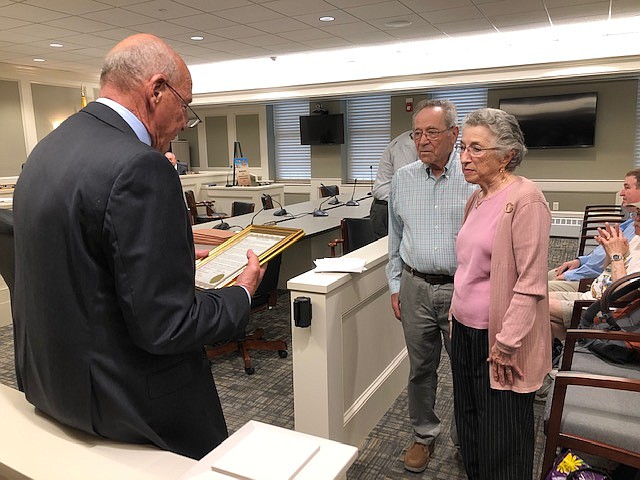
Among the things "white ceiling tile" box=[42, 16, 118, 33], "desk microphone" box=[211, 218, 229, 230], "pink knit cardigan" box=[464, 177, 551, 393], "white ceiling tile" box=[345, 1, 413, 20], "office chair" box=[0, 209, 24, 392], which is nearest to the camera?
"pink knit cardigan" box=[464, 177, 551, 393]

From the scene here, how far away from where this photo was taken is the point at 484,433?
1.74 m

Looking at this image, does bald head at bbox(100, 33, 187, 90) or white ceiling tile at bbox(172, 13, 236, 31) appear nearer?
bald head at bbox(100, 33, 187, 90)

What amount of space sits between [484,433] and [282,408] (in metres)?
1.43

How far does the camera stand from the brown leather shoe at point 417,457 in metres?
2.25

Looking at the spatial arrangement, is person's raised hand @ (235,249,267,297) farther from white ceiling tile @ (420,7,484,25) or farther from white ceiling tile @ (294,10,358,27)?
white ceiling tile @ (420,7,484,25)

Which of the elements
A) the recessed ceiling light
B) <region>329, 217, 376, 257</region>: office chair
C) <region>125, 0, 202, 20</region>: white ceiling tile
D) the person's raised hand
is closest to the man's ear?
the person's raised hand

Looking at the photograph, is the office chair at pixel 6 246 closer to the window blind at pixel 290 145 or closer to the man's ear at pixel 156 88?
the man's ear at pixel 156 88

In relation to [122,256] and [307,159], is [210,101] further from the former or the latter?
[122,256]

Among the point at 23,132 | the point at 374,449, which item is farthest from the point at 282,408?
the point at 23,132

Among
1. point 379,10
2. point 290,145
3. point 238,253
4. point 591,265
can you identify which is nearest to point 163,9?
point 379,10

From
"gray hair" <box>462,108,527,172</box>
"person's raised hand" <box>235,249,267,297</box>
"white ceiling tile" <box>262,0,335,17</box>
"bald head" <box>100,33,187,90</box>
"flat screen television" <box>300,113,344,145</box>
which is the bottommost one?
"person's raised hand" <box>235,249,267,297</box>

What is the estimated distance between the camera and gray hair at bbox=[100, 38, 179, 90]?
3.34 ft

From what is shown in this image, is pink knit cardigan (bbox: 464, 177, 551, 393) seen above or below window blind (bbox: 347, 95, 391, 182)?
below

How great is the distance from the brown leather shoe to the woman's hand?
0.81 meters
